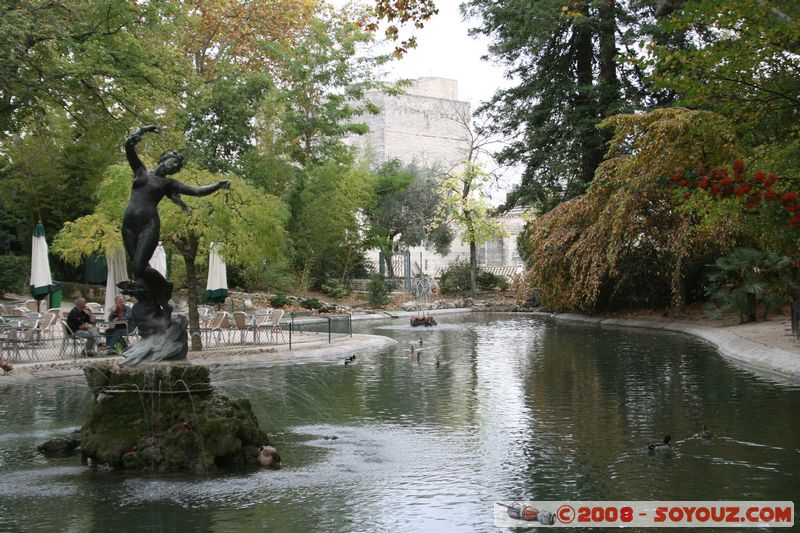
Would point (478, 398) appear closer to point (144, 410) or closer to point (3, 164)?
point (144, 410)

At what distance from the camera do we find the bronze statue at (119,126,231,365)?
1064cm

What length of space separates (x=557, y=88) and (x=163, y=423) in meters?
26.6

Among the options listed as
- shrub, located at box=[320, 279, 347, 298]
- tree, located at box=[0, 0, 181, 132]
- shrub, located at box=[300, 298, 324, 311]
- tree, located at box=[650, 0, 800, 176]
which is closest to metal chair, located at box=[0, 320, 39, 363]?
tree, located at box=[0, 0, 181, 132]

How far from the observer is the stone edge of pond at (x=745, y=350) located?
15.7 meters

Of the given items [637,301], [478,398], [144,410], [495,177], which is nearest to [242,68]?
[495,177]

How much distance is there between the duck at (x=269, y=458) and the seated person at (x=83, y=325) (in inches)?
401

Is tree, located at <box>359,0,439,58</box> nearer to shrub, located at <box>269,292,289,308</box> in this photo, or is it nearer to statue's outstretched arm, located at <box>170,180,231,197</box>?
statue's outstretched arm, located at <box>170,180,231,197</box>

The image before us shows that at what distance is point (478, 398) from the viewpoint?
13.7m

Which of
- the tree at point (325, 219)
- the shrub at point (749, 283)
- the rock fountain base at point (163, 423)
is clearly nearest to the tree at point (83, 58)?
the rock fountain base at point (163, 423)

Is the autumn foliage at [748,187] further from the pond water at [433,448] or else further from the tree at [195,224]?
the tree at [195,224]

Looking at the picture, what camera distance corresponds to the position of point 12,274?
111ft

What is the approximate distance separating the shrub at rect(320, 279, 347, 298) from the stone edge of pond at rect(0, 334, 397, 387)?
1760 centimetres

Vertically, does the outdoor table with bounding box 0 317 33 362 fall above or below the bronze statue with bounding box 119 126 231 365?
below

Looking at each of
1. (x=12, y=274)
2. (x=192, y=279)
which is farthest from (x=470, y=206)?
(x=192, y=279)
